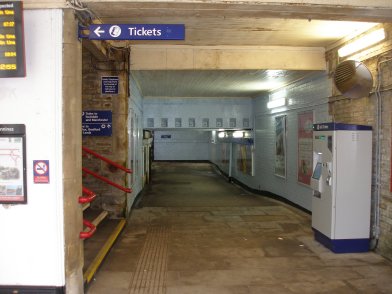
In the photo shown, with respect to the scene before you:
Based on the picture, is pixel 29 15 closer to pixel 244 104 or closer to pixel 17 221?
pixel 17 221

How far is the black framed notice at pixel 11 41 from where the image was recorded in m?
3.48

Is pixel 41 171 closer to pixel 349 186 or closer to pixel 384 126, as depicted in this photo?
pixel 349 186

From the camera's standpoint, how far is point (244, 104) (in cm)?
1315

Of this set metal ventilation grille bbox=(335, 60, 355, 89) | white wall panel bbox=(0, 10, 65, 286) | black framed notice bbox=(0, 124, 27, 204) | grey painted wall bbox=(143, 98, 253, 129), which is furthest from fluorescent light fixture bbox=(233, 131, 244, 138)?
black framed notice bbox=(0, 124, 27, 204)

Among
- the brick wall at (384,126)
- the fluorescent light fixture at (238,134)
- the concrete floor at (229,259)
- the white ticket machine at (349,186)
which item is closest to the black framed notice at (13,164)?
the concrete floor at (229,259)

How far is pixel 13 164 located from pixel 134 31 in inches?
72.4

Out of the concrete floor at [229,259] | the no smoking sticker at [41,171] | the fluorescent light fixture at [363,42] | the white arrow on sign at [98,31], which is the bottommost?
the concrete floor at [229,259]

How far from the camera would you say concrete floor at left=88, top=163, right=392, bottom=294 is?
449 centimetres

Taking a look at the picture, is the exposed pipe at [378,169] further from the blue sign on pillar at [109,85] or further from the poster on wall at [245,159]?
the poster on wall at [245,159]

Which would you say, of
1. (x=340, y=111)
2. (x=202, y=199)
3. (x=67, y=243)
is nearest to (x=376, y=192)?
(x=340, y=111)

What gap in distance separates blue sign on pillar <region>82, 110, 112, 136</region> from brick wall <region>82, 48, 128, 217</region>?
0.09 metres

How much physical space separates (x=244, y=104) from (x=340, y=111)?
21.0 feet

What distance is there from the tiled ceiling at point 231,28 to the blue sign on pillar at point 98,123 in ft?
4.79

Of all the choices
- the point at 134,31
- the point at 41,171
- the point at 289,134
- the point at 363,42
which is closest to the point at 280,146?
the point at 289,134
